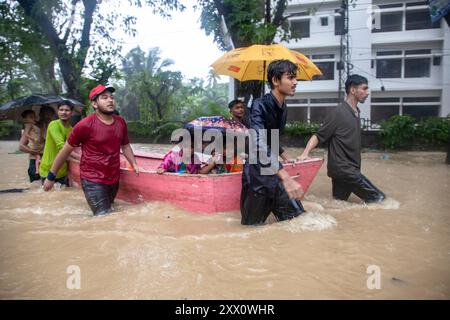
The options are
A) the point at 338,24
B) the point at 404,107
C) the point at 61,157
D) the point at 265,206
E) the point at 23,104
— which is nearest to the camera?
the point at 265,206

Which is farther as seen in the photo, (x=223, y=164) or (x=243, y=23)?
(x=243, y=23)

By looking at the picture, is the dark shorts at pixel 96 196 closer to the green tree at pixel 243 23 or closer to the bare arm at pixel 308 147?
the bare arm at pixel 308 147

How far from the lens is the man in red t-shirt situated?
401cm

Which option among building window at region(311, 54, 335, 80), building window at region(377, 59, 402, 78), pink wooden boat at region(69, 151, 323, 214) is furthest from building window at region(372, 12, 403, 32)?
pink wooden boat at region(69, 151, 323, 214)

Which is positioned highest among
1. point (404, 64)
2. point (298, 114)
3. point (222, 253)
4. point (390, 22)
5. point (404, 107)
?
point (390, 22)

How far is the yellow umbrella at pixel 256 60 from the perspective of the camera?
5.51 meters

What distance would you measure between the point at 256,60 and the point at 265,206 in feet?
9.45

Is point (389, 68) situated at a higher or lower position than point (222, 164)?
higher

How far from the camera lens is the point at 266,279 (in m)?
2.46

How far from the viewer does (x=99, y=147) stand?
4.07m

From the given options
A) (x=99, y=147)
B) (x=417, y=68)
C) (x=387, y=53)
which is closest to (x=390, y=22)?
(x=387, y=53)

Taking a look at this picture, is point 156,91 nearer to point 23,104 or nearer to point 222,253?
point 23,104

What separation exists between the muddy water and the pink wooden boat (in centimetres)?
12
